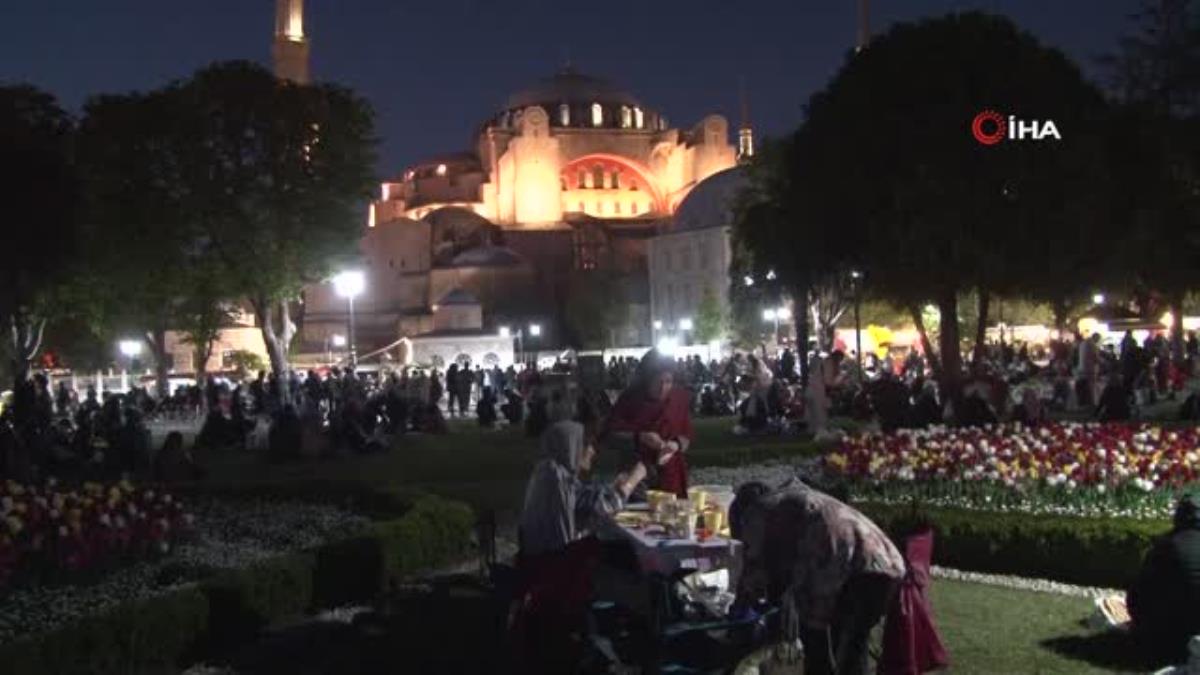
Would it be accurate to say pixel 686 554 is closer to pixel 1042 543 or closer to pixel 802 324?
pixel 1042 543

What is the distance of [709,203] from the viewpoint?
72500mm

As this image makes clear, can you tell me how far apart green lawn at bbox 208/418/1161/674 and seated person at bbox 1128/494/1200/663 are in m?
0.38

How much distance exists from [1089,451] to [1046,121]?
521 inches

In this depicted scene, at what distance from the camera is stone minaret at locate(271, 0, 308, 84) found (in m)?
65.2

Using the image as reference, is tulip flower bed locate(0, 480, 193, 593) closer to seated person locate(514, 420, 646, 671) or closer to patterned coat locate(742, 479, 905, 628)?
seated person locate(514, 420, 646, 671)

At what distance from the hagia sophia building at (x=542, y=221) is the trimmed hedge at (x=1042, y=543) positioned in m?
54.1

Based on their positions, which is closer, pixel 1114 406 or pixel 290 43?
pixel 1114 406

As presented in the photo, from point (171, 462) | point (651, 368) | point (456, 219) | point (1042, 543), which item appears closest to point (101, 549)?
point (651, 368)

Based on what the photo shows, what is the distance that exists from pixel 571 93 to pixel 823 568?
91.6m

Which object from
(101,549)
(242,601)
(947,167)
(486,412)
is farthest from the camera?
(486,412)

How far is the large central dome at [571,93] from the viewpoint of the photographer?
95.0 metres

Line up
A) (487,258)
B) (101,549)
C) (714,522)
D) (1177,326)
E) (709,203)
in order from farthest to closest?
(487,258), (709,203), (1177,326), (101,549), (714,522)

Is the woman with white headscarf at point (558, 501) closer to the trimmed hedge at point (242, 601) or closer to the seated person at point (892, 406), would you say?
the trimmed hedge at point (242, 601)

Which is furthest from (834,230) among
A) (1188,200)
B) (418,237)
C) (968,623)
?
(418,237)
